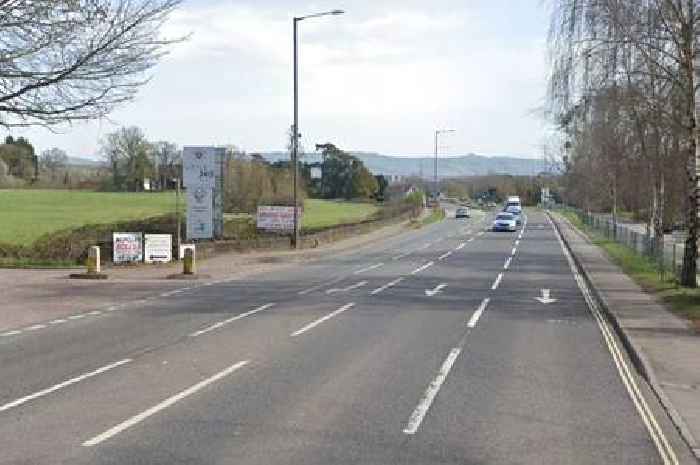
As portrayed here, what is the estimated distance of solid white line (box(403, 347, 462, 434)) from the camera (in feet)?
31.6

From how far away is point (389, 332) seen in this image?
17797mm

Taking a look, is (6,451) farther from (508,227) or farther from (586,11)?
(508,227)

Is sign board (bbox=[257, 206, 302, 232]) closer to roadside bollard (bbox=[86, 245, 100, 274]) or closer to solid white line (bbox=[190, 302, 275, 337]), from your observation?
roadside bollard (bbox=[86, 245, 100, 274])

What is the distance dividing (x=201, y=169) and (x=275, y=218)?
9.59 m

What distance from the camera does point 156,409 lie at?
10.3 metres

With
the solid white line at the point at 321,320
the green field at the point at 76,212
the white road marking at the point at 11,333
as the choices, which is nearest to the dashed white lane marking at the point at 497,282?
the solid white line at the point at 321,320

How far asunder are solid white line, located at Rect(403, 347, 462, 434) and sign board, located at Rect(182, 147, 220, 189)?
28550 millimetres

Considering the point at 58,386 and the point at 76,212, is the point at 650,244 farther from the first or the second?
the point at 76,212

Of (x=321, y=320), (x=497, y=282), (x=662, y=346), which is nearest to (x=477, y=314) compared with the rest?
(x=321, y=320)

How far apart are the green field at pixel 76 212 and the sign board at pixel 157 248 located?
15.1 m

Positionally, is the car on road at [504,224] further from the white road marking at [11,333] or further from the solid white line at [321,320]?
the white road marking at [11,333]

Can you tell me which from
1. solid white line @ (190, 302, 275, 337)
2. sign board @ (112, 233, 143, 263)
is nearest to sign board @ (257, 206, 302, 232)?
sign board @ (112, 233, 143, 263)

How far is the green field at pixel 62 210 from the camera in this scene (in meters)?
64.1

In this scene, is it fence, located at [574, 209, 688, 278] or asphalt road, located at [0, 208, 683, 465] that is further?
fence, located at [574, 209, 688, 278]
